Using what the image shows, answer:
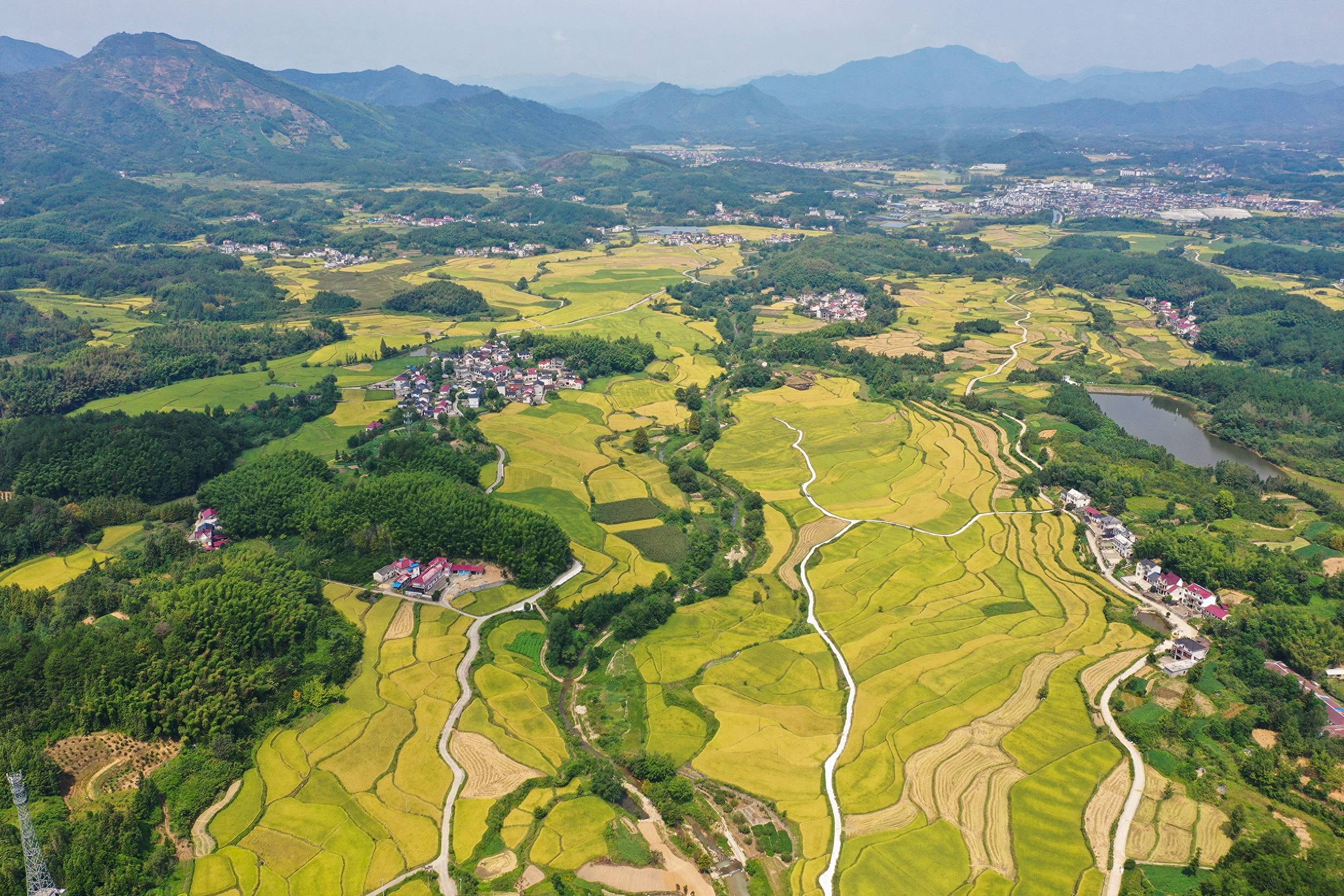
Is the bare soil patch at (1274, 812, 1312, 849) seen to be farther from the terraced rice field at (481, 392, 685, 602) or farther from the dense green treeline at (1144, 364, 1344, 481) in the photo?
the dense green treeline at (1144, 364, 1344, 481)

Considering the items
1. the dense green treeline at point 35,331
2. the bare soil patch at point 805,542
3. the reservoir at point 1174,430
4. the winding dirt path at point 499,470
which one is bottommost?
the reservoir at point 1174,430

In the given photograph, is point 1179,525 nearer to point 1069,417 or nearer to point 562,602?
point 1069,417

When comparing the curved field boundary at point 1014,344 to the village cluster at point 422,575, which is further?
the curved field boundary at point 1014,344

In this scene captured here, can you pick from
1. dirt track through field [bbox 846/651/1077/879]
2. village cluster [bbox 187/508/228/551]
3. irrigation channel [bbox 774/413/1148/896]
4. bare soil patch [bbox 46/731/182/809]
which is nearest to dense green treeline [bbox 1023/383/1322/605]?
irrigation channel [bbox 774/413/1148/896]

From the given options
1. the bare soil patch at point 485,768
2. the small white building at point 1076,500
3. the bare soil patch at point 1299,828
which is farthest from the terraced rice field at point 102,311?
the bare soil patch at point 1299,828

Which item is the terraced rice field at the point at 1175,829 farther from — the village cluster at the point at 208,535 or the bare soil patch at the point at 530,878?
the village cluster at the point at 208,535

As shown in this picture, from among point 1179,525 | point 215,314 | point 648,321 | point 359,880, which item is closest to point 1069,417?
point 1179,525

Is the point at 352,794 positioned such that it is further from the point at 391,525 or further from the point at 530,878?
the point at 391,525
